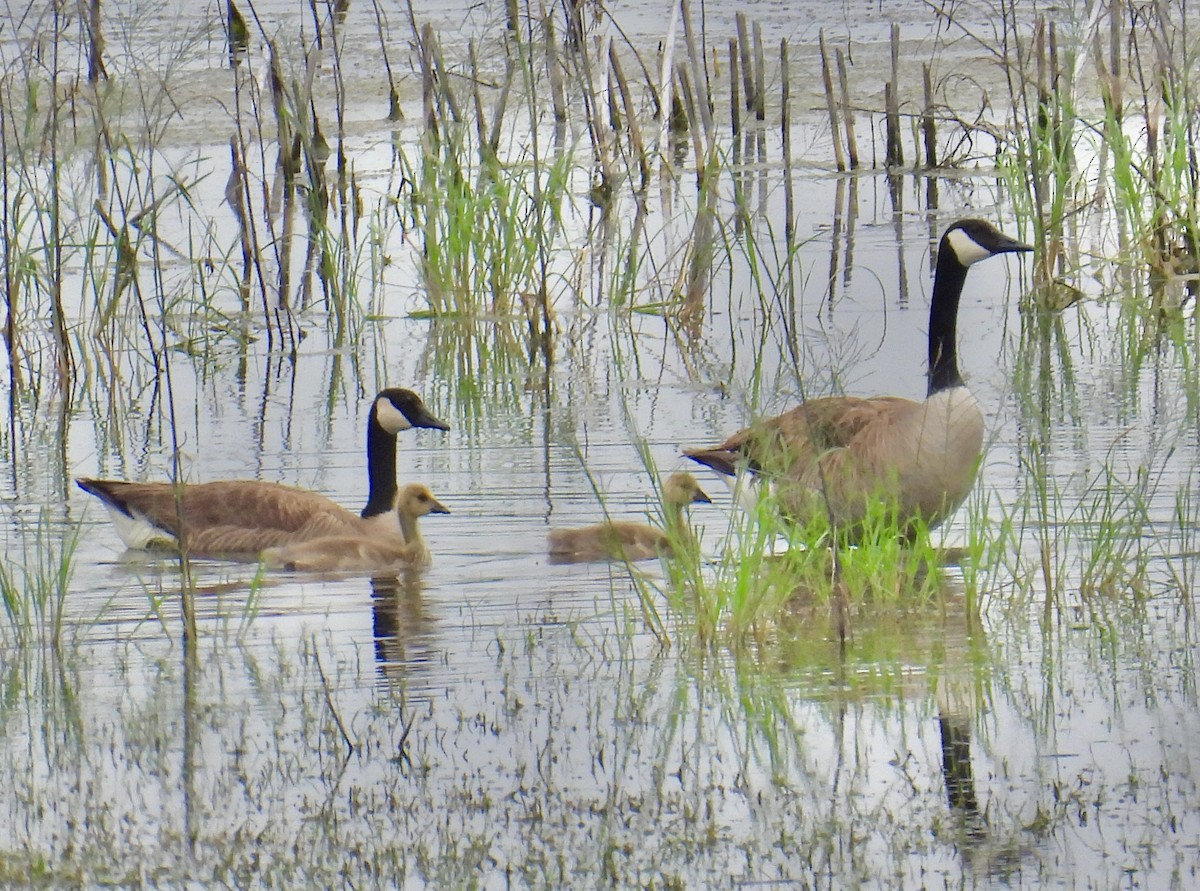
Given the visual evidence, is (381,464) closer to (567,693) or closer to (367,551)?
(367,551)

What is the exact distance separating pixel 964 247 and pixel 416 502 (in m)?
2.42

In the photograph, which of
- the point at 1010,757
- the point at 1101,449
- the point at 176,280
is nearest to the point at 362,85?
the point at 176,280

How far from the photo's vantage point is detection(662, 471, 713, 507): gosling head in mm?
7738

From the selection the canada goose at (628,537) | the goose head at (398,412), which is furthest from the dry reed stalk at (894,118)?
the canada goose at (628,537)

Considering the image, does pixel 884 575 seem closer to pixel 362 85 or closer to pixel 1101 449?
pixel 1101 449

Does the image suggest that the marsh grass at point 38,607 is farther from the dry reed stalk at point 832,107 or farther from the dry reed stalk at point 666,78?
the dry reed stalk at point 832,107

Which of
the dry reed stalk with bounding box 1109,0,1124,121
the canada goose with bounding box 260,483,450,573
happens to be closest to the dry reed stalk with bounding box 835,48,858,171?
the dry reed stalk with bounding box 1109,0,1124,121

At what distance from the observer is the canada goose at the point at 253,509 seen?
26.7 feet

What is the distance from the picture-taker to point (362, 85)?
819 inches

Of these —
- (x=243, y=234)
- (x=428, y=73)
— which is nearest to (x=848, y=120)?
(x=428, y=73)

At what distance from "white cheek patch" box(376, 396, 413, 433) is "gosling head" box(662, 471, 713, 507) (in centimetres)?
112

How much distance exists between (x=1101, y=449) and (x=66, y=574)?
4.17 meters

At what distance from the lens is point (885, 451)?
7574 mm

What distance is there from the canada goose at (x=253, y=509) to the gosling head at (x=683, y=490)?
1049mm
